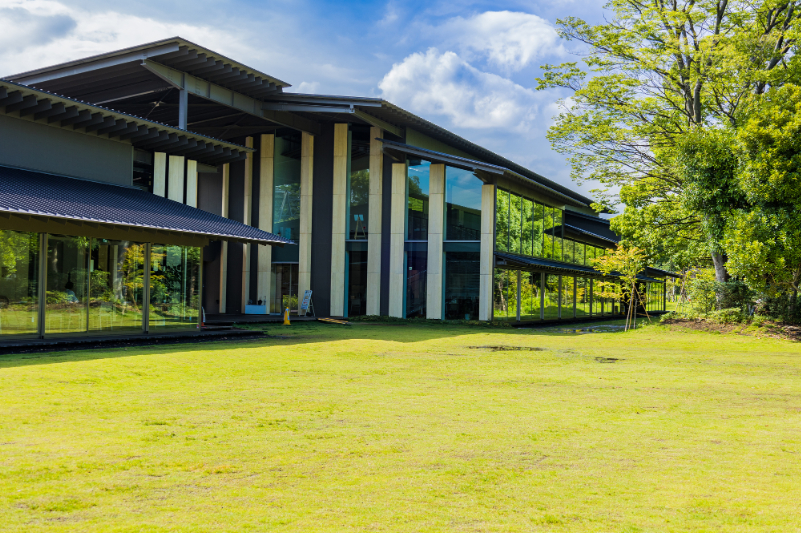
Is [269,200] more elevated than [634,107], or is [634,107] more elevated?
[634,107]

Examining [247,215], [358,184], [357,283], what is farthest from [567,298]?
[247,215]

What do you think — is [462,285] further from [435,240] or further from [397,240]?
[397,240]

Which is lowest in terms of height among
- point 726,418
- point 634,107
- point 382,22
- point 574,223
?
point 726,418

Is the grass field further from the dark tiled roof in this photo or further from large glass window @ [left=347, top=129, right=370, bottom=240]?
large glass window @ [left=347, top=129, right=370, bottom=240]

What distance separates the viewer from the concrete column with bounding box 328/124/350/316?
89.2 ft

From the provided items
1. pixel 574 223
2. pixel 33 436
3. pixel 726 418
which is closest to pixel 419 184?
pixel 574 223

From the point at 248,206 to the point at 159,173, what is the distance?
17.5 ft

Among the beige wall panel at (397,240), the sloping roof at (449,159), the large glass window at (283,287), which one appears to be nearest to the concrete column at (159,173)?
the large glass window at (283,287)

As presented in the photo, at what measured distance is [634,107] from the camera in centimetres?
2547

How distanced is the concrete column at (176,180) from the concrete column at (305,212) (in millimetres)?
5233

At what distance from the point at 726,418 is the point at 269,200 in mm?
23516

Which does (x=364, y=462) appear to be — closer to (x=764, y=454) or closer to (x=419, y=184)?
(x=764, y=454)

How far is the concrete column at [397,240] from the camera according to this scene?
86.0ft

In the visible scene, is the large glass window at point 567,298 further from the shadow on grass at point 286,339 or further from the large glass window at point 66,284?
the large glass window at point 66,284
